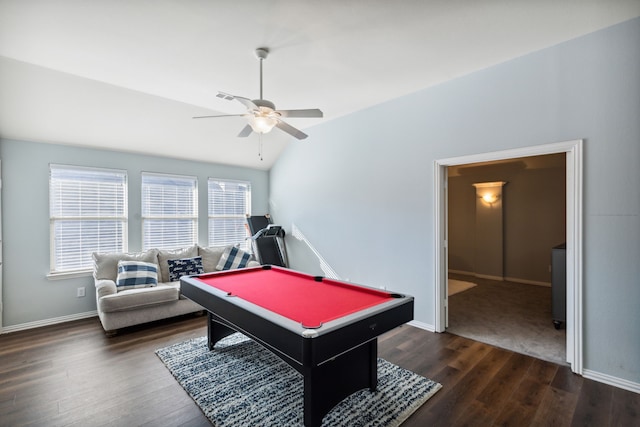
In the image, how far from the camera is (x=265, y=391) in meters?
2.36

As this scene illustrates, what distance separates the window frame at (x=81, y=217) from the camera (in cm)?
401

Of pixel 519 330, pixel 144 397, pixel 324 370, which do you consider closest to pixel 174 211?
pixel 144 397

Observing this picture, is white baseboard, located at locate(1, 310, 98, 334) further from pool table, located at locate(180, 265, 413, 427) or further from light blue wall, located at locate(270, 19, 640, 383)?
light blue wall, located at locate(270, 19, 640, 383)

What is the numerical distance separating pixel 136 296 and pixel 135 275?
1.55 feet

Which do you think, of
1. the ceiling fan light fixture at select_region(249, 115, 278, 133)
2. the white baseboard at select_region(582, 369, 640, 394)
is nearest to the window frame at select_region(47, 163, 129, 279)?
the ceiling fan light fixture at select_region(249, 115, 278, 133)

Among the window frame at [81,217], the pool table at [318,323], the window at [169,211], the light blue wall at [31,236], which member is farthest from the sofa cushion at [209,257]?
A: the pool table at [318,323]

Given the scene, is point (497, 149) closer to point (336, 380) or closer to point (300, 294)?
point (300, 294)

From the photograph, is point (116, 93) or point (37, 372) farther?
point (116, 93)

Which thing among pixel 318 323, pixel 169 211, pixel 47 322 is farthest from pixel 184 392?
pixel 169 211

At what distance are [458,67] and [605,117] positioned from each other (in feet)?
4.45

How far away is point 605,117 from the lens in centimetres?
250

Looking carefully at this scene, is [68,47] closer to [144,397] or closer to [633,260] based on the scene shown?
[144,397]

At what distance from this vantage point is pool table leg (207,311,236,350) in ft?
10.1

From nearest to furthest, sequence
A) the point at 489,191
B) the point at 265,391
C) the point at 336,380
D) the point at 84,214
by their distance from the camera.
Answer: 1. the point at 336,380
2. the point at 265,391
3. the point at 84,214
4. the point at 489,191
